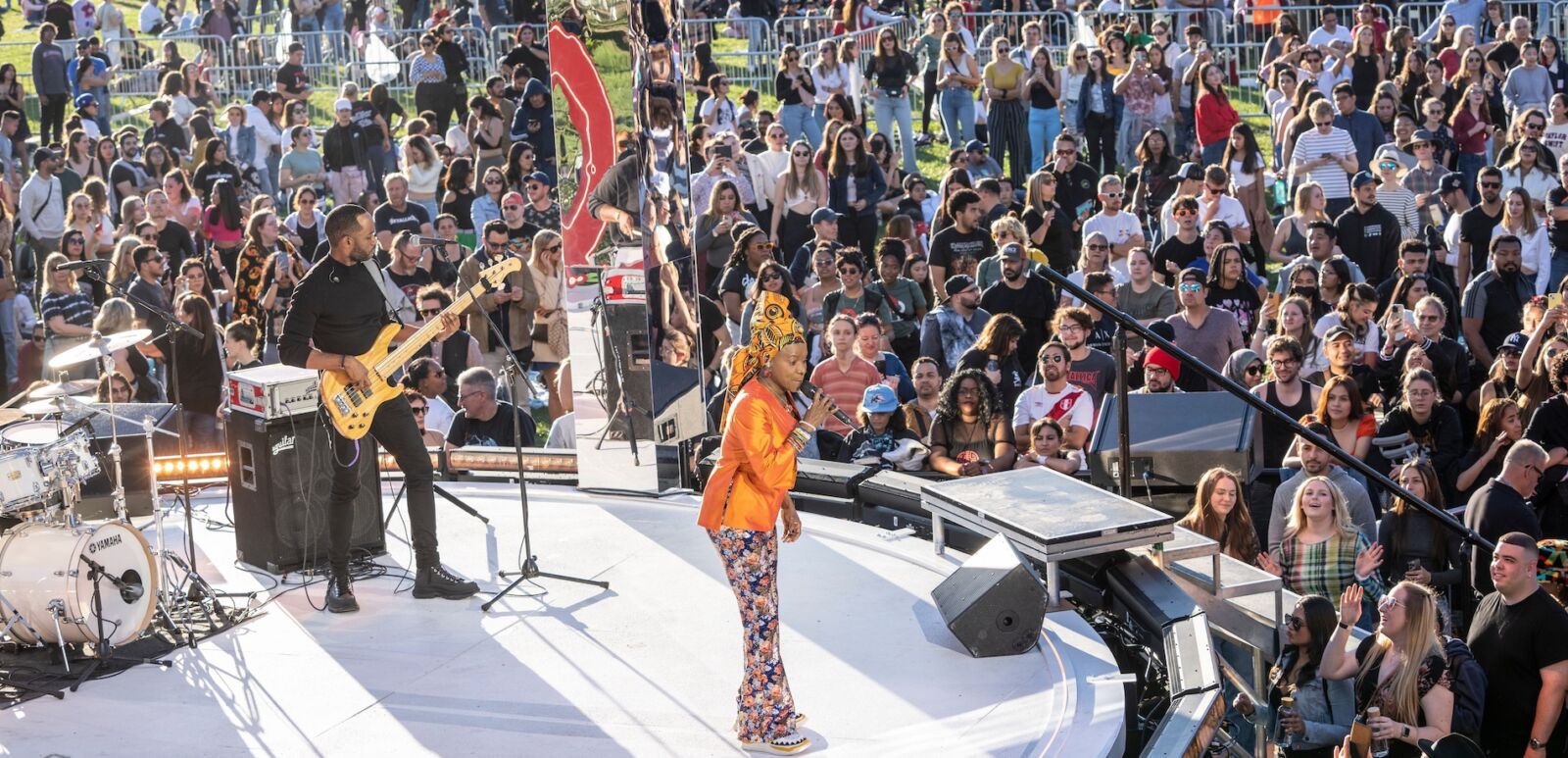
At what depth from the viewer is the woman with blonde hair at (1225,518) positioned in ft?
29.6

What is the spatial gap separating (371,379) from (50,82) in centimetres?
1514

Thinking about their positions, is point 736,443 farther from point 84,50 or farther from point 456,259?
point 84,50

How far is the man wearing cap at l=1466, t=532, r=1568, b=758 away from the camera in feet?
26.0

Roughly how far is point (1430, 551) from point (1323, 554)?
1.92ft

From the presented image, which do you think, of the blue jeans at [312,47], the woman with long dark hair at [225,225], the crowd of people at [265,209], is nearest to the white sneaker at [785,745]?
the crowd of people at [265,209]

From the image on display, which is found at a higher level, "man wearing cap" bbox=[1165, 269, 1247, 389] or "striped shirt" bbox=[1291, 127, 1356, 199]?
"striped shirt" bbox=[1291, 127, 1356, 199]

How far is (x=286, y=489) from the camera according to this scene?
8.94m

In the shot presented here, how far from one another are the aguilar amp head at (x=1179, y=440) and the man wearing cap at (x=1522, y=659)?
5.73 feet

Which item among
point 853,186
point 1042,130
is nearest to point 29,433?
point 853,186

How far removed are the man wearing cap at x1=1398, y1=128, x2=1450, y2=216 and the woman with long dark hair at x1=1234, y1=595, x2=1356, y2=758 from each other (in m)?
7.73

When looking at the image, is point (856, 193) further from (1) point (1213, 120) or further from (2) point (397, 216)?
(2) point (397, 216)

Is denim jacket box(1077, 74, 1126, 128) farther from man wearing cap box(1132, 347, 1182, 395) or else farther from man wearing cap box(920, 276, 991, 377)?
man wearing cap box(1132, 347, 1182, 395)

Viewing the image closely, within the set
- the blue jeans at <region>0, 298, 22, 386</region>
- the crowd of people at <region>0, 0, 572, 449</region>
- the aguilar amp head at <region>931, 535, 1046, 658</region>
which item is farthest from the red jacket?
the blue jeans at <region>0, 298, 22, 386</region>

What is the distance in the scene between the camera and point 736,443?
21.4ft
